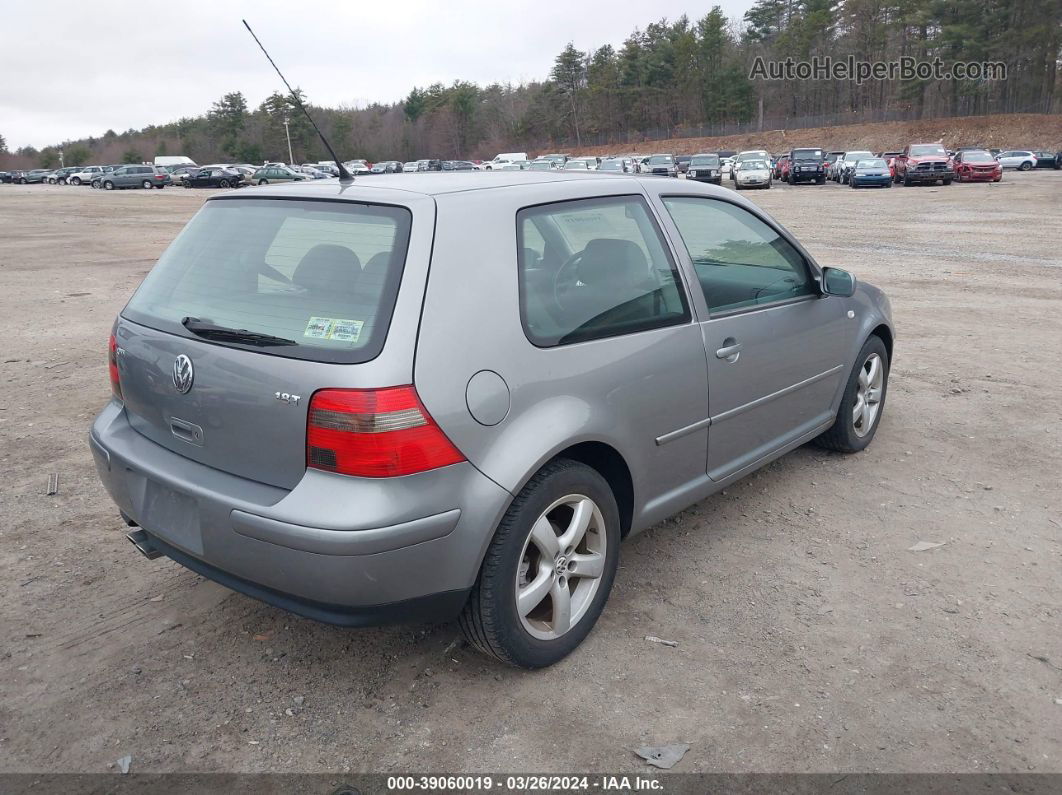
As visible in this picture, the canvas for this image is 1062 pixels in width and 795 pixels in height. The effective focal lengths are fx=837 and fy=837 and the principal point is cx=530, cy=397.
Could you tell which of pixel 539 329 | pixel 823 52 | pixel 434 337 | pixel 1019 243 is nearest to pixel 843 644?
pixel 539 329

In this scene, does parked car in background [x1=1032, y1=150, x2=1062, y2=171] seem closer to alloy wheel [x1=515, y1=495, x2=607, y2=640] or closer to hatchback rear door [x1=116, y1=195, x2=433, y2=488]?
alloy wheel [x1=515, y1=495, x2=607, y2=640]

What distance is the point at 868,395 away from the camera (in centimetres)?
507

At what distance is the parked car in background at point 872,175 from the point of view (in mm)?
34969

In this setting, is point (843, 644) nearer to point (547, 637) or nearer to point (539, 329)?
point (547, 637)

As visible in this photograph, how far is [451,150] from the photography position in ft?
398

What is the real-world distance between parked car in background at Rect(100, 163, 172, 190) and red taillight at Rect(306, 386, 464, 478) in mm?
59446

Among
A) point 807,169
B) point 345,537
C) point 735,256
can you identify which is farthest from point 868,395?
point 807,169

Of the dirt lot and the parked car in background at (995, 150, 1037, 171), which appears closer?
the dirt lot

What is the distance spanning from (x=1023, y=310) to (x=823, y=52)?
8738cm

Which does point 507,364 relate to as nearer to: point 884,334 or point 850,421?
point 850,421

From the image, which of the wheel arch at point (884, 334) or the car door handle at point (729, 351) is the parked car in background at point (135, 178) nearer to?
the wheel arch at point (884, 334)

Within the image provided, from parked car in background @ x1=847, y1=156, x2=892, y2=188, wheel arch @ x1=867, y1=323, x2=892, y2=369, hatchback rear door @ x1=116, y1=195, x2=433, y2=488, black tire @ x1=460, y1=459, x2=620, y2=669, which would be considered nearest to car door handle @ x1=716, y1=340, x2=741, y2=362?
black tire @ x1=460, y1=459, x2=620, y2=669

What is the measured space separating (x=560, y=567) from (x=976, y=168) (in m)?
37.8

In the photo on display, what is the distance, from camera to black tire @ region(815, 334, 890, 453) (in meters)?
4.81
